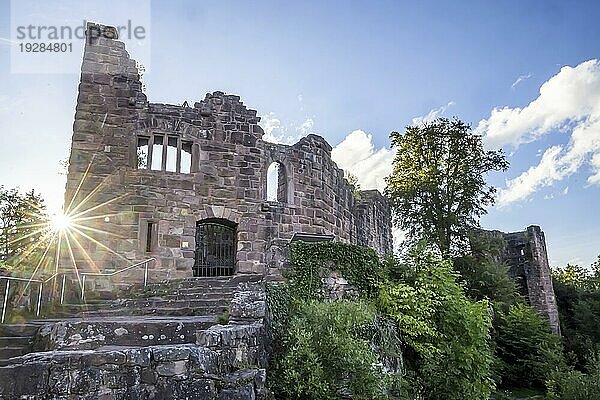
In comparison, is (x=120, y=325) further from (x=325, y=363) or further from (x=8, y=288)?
(x=325, y=363)

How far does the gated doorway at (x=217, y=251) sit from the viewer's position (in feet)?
46.5

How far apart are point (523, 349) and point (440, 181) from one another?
23.0 ft

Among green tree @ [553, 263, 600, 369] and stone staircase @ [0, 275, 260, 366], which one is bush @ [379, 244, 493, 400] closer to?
stone staircase @ [0, 275, 260, 366]

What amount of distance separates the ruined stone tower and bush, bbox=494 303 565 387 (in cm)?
703

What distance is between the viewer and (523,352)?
1803cm

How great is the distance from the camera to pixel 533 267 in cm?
2594

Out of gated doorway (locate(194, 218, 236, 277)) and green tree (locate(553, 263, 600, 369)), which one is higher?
gated doorway (locate(194, 218, 236, 277))

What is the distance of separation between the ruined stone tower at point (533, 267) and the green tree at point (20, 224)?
2305cm

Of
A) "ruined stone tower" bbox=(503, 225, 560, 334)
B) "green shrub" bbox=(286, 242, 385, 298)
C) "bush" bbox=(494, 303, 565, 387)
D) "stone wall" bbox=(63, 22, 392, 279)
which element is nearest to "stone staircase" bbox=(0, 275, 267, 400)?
"green shrub" bbox=(286, 242, 385, 298)

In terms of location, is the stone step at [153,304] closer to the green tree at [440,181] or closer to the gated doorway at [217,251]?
the gated doorway at [217,251]

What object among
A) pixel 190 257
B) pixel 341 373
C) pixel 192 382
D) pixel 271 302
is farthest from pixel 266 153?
pixel 192 382

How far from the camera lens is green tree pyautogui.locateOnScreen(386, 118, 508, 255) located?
18891 mm

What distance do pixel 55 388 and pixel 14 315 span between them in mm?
3536

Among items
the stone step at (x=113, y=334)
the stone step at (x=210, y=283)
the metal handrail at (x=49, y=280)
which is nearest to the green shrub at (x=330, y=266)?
the stone step at (x=210, y=283)
